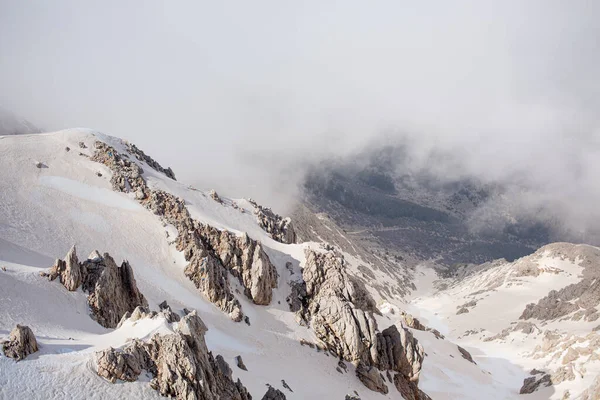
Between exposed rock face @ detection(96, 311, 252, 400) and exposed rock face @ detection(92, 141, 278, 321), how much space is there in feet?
57.7

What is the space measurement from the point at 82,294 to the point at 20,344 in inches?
449

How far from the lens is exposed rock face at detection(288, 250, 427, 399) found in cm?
4322

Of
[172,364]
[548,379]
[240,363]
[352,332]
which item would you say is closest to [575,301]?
[548,379]

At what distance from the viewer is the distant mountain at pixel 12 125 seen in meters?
130

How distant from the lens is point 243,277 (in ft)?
152

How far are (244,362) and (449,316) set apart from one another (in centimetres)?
10427

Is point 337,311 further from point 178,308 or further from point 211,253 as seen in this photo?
point 178,308

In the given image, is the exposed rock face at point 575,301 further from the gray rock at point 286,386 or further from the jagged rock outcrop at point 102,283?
the jagged rock outcrop at point 102,283

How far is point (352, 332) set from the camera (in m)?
43.5

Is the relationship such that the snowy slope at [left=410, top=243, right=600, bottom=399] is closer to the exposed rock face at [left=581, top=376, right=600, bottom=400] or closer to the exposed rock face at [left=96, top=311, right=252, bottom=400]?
the exposed rock face at [left=581, top=376, right=600, bottom=400]

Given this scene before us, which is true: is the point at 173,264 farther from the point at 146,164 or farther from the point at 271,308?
the point at 146,164

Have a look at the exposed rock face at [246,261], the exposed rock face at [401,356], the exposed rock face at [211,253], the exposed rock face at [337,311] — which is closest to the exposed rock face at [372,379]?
the exposed rock face at [337,311]

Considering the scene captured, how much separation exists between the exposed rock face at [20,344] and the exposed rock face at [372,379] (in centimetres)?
3053

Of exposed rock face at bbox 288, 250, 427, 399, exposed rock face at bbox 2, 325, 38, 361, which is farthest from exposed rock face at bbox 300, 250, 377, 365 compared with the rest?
exposed rock face at bbox 2, 325, 38, 361
